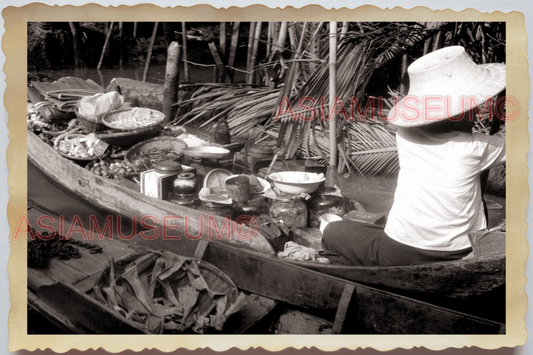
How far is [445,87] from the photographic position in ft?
8.01

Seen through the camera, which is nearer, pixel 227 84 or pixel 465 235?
pixel 465 235

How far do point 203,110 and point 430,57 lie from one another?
135 cm

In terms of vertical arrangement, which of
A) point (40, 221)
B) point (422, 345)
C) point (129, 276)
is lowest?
point (422, 345)

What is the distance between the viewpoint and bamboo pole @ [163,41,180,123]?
2797 millimetres

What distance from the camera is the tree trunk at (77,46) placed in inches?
107

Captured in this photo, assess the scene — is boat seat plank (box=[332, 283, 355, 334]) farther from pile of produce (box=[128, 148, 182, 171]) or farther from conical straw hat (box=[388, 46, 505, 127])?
pile of produce (box=[128, 148, 182, 171])

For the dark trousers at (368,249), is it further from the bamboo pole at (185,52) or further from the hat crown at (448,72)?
the bamboo pole at (185,52)

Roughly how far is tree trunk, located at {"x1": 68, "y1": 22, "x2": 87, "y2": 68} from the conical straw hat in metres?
1.86

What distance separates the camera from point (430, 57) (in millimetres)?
2514

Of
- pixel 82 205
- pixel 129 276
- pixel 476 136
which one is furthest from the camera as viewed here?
pixel 82 205

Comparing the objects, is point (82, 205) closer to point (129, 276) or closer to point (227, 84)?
point (129, 276)

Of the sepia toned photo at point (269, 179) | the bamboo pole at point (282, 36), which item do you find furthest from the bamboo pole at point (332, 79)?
the bamboo pole at point (282, 36)

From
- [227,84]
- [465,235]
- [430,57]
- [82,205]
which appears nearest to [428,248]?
[465,235]

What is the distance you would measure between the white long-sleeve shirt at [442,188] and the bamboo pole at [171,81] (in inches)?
53.3
